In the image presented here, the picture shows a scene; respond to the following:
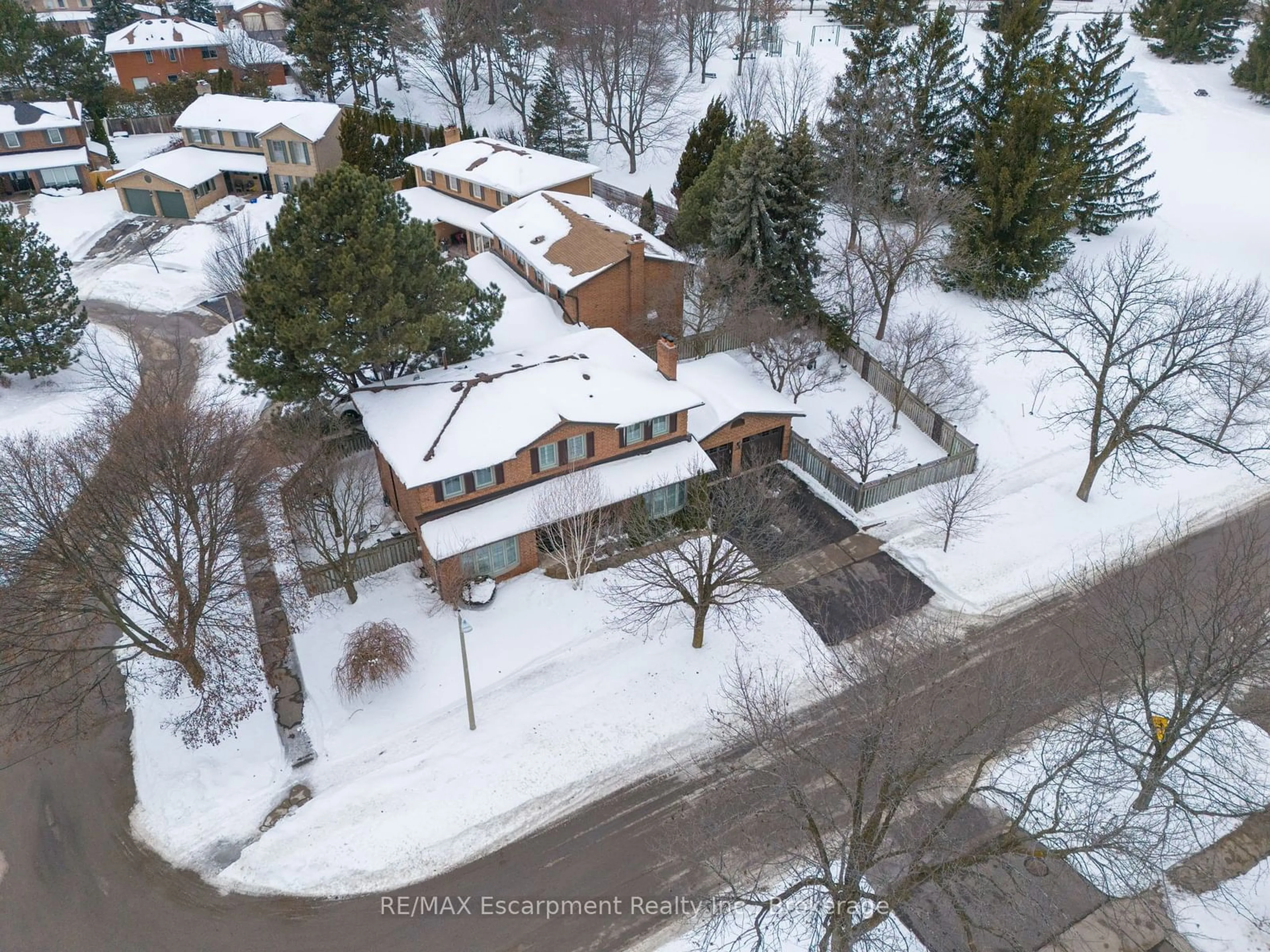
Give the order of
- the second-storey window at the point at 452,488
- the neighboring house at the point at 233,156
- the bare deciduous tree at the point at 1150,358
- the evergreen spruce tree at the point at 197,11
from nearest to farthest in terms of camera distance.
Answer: the second-storey window at the point at 452,488 → the bare deciduous tree at the point at 1150,358 → the neighboring house at the point at 233,156 → the evergreen spruce tree at the point at 197,11

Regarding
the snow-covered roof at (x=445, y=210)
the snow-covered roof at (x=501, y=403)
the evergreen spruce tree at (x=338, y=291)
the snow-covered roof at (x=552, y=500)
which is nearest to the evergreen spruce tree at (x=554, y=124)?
the snow-covered roof at (x=445, y=210)

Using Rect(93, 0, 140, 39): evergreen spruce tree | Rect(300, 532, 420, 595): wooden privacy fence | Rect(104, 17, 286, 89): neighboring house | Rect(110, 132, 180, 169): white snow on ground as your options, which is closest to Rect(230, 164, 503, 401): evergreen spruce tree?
Rect(300, 532, 420, 595): wooden privacy fence

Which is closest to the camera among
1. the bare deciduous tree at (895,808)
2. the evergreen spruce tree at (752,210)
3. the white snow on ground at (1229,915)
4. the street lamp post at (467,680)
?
the bare deciduous tree at (895,808)

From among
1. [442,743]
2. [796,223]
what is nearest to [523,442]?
[442,743]

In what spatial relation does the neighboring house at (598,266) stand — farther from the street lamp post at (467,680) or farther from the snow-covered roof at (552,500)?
the street lamp post at (467,680)

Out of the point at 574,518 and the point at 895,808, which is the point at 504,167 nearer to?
the point at 574,518

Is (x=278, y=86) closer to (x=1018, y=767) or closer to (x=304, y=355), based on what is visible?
(x=304, y=355)

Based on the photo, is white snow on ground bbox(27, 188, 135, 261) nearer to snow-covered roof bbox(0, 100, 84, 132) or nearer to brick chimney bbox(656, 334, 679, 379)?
snow-covered roof bbox(0, 100, 84, 132)
